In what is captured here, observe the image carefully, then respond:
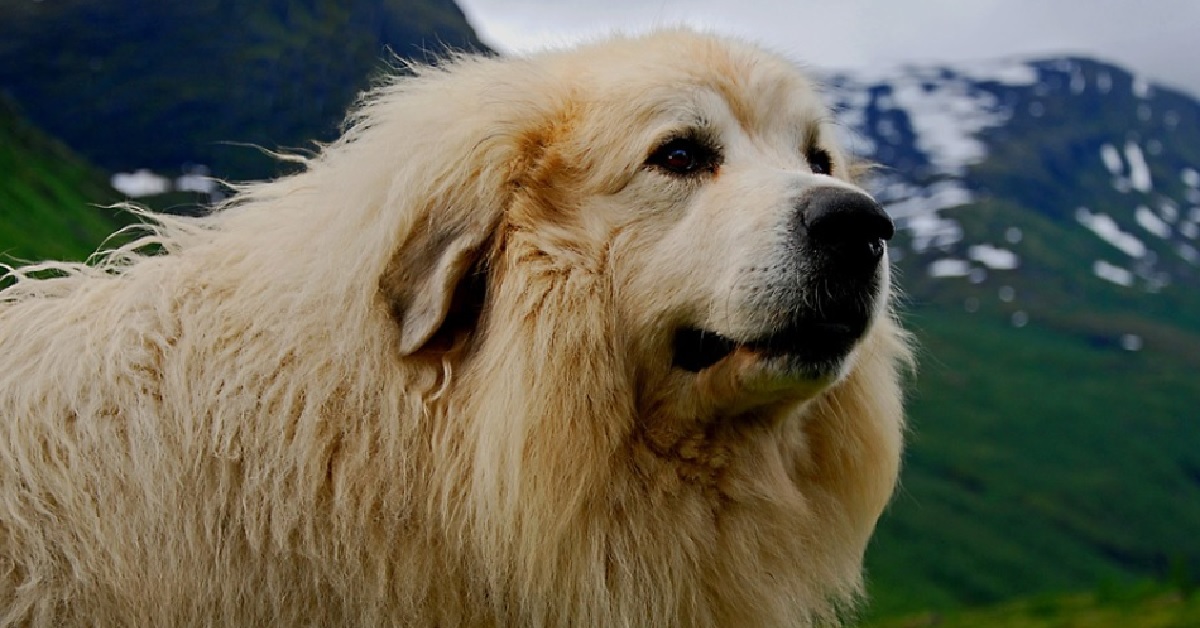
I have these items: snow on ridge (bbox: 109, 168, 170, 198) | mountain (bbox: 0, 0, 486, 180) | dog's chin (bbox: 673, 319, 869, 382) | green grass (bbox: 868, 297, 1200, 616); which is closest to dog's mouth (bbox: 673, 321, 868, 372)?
dog's chin (bbox: 673, 319, 869, 382)

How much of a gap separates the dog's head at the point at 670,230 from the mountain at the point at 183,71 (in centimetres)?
12374

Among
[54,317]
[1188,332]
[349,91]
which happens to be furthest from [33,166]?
[1188,332]

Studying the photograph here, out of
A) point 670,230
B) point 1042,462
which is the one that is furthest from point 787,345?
point 1042,462

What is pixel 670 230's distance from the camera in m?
5.50

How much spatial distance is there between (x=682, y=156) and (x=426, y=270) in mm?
1445

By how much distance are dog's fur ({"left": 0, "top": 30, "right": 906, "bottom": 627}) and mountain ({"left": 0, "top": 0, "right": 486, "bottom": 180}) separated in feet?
406

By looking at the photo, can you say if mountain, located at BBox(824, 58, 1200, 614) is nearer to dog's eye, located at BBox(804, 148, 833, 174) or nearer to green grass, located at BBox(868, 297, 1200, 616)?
green grass, located at BBox(868, 297, 1200, 616)

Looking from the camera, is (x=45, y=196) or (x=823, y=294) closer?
(x=823, y=294)

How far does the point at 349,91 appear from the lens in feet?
433

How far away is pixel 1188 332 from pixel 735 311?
205 meters

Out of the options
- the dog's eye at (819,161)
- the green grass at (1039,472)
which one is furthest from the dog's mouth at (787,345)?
the green grass at (1039,472)

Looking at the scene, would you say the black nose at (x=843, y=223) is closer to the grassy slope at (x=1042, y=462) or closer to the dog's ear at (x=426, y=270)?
the dog's ear at (x=426, y=270)

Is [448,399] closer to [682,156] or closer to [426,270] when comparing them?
[426,270]

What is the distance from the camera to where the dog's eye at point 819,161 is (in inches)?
255
